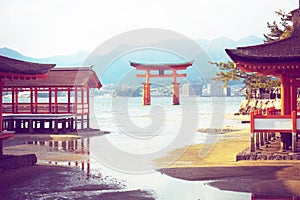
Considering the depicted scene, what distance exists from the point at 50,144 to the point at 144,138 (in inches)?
430

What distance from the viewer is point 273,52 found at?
68.7ft

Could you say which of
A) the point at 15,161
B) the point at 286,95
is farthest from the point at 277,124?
the point at 15,161

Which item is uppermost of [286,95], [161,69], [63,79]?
[161,69]

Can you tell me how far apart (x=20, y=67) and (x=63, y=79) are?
18.7 metres

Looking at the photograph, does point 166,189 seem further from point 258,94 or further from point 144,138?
point 258,94

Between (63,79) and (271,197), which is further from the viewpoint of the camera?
(63,79)

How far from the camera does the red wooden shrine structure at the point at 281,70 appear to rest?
67.3ft

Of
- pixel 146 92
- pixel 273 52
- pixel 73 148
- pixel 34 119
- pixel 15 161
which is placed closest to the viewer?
pixel 15 161

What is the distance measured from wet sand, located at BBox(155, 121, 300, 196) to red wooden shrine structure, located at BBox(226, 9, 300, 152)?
5.69ft

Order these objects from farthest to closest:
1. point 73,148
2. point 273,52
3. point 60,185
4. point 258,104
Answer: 1. point 258,104
2. point 73,148
3. point 273,52
4. point 60,185

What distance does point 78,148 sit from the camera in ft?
97.1

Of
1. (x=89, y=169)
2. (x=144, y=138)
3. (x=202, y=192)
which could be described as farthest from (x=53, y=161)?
(x=144, y=138)

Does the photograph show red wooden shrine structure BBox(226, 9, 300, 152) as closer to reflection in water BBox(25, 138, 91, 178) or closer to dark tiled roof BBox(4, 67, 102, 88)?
reflection in water BBox(25, 138, 91, 178)

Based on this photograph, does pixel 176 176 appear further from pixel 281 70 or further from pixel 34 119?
pixel 34 119
